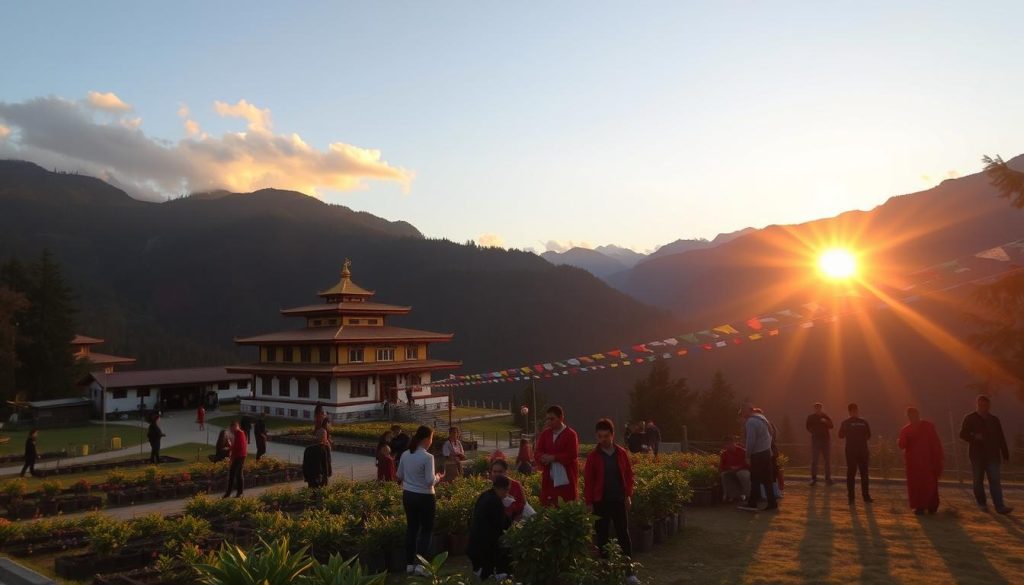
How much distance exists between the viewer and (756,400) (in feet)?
375

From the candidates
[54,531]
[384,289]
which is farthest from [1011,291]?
[384,289]

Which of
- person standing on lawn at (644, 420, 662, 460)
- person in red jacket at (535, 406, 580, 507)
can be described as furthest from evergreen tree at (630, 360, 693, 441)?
person in red jacket at (535, 406, 580, 507)

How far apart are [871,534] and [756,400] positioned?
11175cm

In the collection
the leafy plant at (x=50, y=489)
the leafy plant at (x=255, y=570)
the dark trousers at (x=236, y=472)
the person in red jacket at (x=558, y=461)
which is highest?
the person in red jacket at (x=558, y=461)

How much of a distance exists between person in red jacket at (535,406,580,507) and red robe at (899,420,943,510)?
22.7ft

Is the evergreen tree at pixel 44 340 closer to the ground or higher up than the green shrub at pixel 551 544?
higher up

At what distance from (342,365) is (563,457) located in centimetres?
3752

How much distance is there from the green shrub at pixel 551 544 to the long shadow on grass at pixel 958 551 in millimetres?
4824

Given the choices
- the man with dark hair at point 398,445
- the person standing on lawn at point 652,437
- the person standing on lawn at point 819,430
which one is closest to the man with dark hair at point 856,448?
the person standing on lawn at point 819,430

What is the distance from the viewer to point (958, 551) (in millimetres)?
9086

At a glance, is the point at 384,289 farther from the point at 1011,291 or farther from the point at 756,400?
the point at 1011,291

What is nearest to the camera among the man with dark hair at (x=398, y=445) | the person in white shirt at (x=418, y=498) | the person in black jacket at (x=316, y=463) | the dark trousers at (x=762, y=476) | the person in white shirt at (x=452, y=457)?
the person in white shirt at (x=418, y=498)

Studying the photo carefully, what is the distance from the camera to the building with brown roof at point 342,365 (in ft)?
143

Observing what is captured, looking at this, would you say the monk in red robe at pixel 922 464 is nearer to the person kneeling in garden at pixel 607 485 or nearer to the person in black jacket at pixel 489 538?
the person kneeling in garden at pixel 607 485
